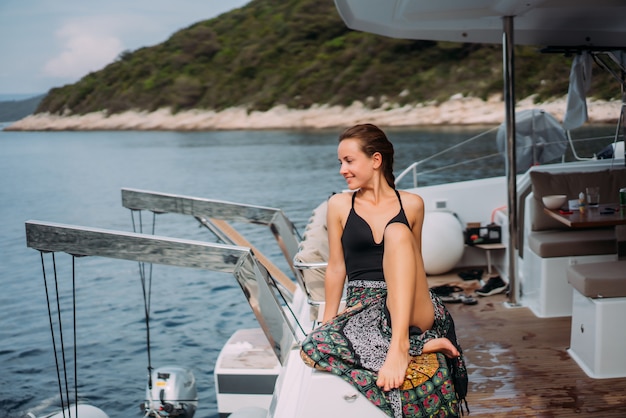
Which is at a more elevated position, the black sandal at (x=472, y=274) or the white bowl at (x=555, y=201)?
the white bowl at (x=555, y=201)

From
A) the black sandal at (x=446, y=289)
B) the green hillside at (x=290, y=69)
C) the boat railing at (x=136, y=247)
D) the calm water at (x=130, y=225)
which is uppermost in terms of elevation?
the green hillside at (x=290, y=69)

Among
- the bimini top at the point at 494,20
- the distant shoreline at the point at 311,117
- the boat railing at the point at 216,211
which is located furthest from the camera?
the distant shoreline at the point at 311,117

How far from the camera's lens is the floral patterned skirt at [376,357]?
6.39 ft

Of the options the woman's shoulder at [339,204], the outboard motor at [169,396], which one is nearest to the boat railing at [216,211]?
the outboard motor at [169,396]

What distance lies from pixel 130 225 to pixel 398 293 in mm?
22637

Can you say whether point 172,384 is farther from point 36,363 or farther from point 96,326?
point 96,326

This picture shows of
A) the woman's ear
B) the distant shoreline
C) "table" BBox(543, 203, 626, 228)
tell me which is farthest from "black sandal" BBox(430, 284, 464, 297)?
the distant shoreline

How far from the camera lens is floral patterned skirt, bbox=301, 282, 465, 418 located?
6.39 ft

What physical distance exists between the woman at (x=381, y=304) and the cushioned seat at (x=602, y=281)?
127 cm

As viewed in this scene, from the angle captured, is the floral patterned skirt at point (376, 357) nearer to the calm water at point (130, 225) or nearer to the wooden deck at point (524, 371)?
the wooden deck at point (524, 371)

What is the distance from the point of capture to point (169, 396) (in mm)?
4605

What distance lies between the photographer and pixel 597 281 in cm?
311

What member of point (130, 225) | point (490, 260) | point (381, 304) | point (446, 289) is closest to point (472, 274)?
point (490, 260)

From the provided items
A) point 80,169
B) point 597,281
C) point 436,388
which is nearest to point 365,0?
point 597,281
